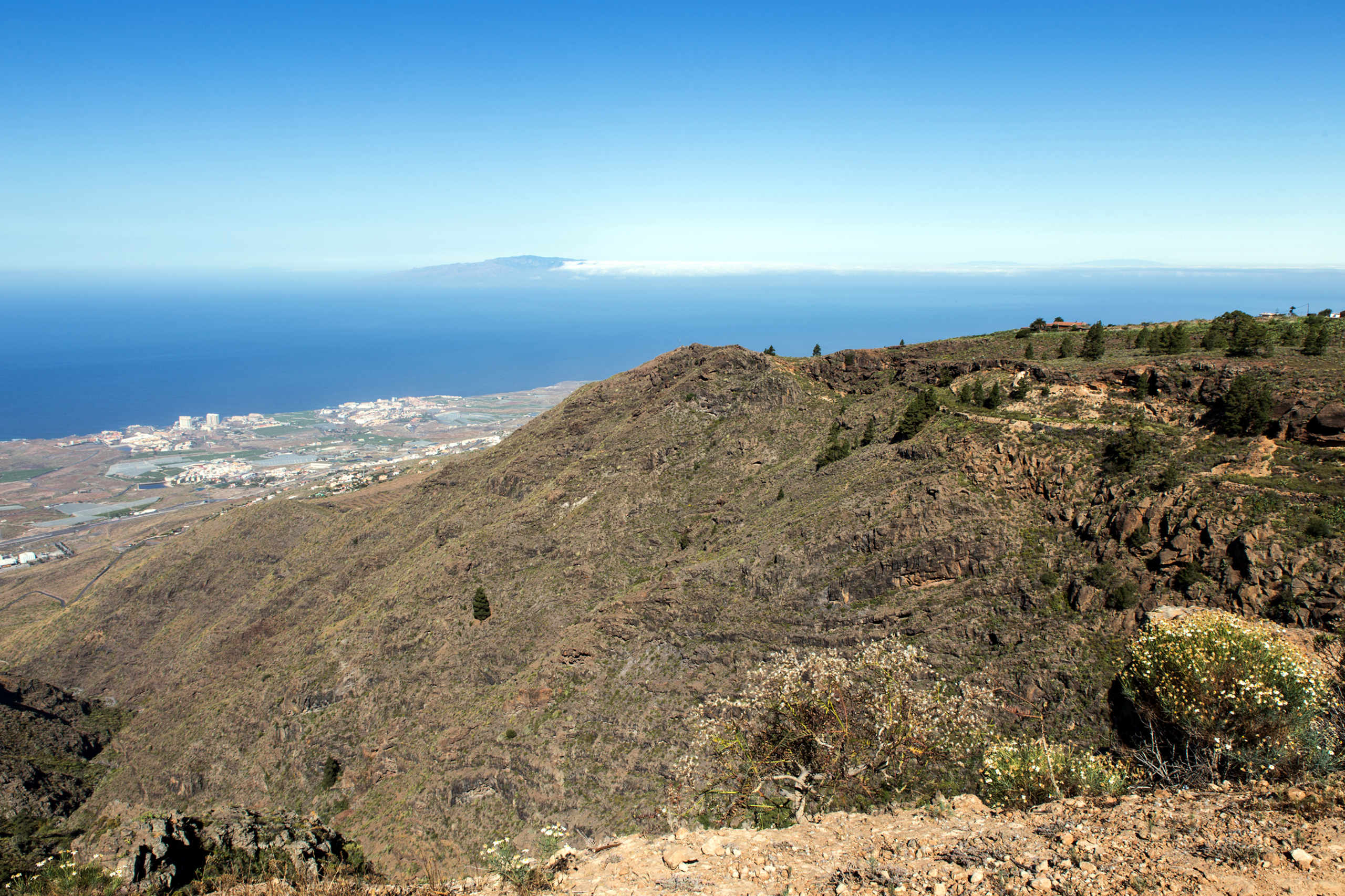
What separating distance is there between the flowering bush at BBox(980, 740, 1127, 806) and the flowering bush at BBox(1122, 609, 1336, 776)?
5.56ft

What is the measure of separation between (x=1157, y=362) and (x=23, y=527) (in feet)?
579

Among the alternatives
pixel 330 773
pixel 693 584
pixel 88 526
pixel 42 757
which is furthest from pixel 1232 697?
pixel 88 526

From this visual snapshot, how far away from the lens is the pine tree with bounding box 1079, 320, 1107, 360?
158ft

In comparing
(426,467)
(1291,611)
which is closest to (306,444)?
(426,467)

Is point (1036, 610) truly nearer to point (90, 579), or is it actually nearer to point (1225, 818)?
point (1225, 818)

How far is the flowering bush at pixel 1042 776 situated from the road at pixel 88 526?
146 metres

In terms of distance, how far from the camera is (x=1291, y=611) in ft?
76.1

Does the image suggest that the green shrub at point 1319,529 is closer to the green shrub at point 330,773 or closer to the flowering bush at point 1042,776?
the flowering bush at point 1042,776

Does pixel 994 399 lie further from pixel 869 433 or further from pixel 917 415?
pixel 869 433

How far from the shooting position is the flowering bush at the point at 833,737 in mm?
18922

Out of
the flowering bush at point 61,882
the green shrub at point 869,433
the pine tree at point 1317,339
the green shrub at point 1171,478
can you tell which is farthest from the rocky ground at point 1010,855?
the pine tree at point 1317,339

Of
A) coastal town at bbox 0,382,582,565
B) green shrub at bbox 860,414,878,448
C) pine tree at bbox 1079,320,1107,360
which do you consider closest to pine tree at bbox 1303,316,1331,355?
pine tree at bbox 1079,320,1107,360

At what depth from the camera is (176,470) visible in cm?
15912

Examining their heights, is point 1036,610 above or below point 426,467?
above
